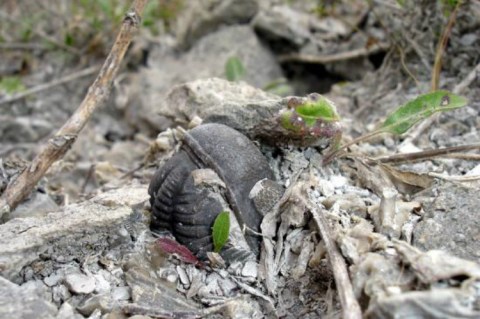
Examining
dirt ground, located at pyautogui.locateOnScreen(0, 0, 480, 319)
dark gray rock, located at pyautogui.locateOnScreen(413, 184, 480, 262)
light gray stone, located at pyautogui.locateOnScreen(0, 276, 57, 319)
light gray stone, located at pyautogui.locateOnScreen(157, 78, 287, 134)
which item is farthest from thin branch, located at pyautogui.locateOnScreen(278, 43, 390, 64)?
light gray stone, located at pyautogui.locateOnScreen(0, 276, 57, 319)

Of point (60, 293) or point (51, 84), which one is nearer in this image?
point (60, 293)

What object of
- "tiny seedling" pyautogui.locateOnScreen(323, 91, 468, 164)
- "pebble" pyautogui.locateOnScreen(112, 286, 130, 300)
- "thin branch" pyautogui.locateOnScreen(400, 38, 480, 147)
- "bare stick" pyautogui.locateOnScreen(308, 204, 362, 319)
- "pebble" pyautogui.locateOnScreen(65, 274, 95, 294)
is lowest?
"pebble" pyautogui.locateOnScreen(112, 286, 130, 300)

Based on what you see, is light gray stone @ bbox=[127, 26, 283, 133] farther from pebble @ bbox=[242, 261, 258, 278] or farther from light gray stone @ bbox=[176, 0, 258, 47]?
pebble @ bbox=[242, 261, 258, 278]

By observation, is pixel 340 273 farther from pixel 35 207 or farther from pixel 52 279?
pixel 35 207

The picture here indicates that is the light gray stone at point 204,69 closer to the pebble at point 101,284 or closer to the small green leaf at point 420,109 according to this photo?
the small green leaf at point 420,109

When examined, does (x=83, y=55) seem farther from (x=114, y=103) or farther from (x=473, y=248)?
(x=473, y=248)

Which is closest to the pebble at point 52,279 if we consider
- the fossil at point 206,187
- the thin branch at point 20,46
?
Answer: the fossil at point 206,187

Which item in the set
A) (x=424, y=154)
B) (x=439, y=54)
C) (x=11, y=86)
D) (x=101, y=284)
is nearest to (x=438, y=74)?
(x=439, y=54)
